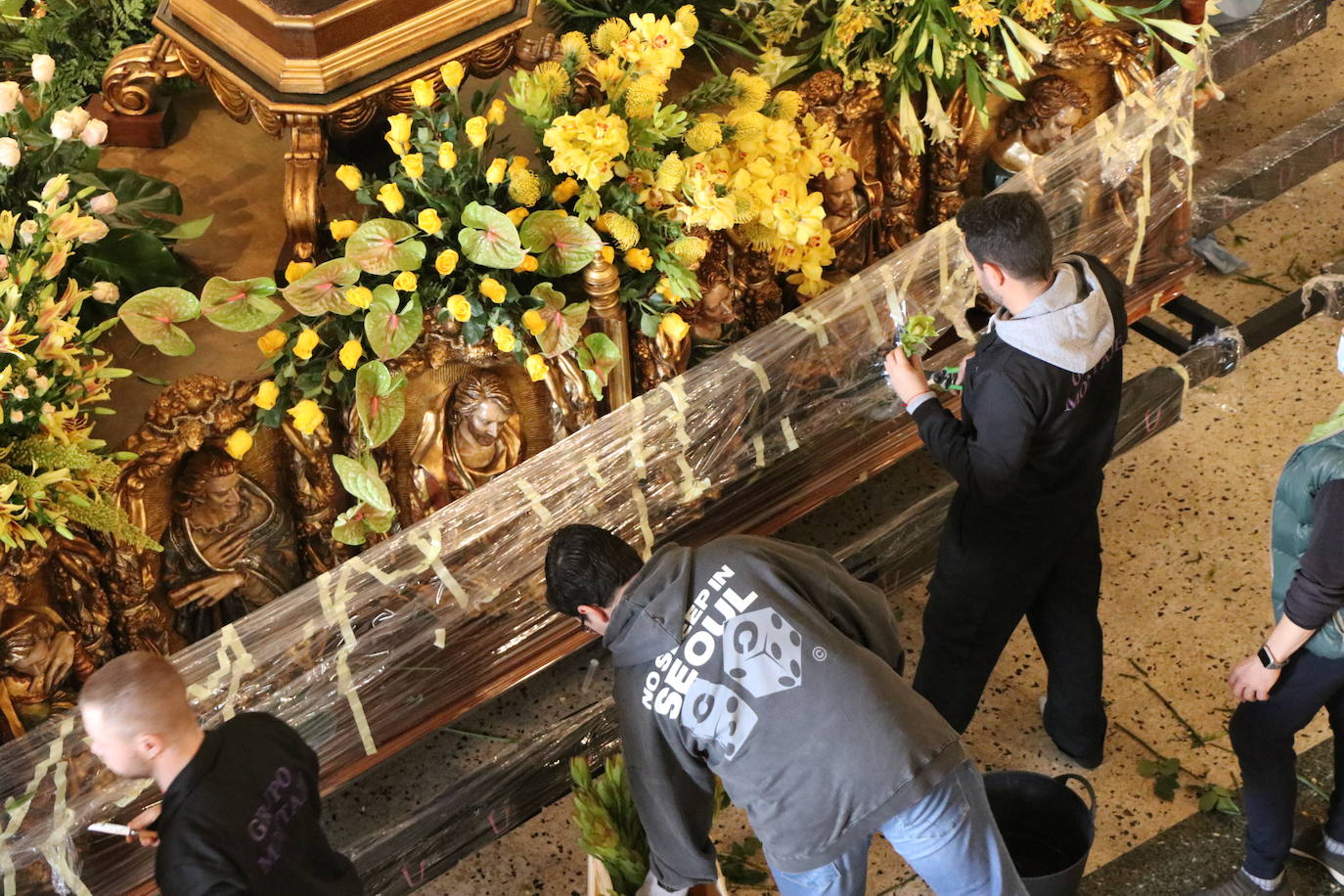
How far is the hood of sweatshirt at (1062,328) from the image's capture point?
2607mm

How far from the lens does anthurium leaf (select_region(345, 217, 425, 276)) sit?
8.93ft

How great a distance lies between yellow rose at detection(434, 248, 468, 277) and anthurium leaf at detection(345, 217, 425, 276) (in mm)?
34

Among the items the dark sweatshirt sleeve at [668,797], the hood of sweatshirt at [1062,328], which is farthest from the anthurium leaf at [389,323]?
the hood of sweatshirt at [1062,328]

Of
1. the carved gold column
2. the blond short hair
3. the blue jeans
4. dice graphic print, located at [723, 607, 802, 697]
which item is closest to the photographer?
the blond short hair

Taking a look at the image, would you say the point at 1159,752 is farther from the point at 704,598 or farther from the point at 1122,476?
the point at 704,598

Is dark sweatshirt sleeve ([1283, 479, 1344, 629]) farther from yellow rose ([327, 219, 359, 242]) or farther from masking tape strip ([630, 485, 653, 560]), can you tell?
yellow rose ([327, 219, 359, 242])

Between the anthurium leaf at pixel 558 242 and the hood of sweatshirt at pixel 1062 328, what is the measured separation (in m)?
0.77

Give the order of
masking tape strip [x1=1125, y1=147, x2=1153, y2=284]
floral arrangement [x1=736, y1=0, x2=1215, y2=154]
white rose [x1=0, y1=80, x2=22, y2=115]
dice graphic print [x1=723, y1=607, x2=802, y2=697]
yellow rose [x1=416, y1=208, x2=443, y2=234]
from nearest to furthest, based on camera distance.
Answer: dice graphic print [x1=723, y1=607, x2=802, y2=697] < white rose [x1=0, y1=80, x2=22, y2=115] < yellow rose [x1=416, y1=208, x2=443, y2=234] < floral arrangement [x1=736, y1=0, x2=1215, y2=154] < masking tape strip [x1=1125, y1=147, x2=1153, y2=284]

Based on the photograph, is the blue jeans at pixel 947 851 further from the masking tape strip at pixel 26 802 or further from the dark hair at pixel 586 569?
the masking tape strip at pixel 26 802

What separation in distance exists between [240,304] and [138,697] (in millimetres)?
825

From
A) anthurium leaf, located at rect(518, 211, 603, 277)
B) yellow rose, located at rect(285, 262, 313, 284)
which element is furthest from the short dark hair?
yellow rose, located at rect(285, 262, 313, 284)

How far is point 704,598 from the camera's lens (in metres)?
2.33

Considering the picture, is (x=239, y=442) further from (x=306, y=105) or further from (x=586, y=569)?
(x=586, y=569)

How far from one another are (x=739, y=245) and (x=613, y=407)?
45 centimetres
